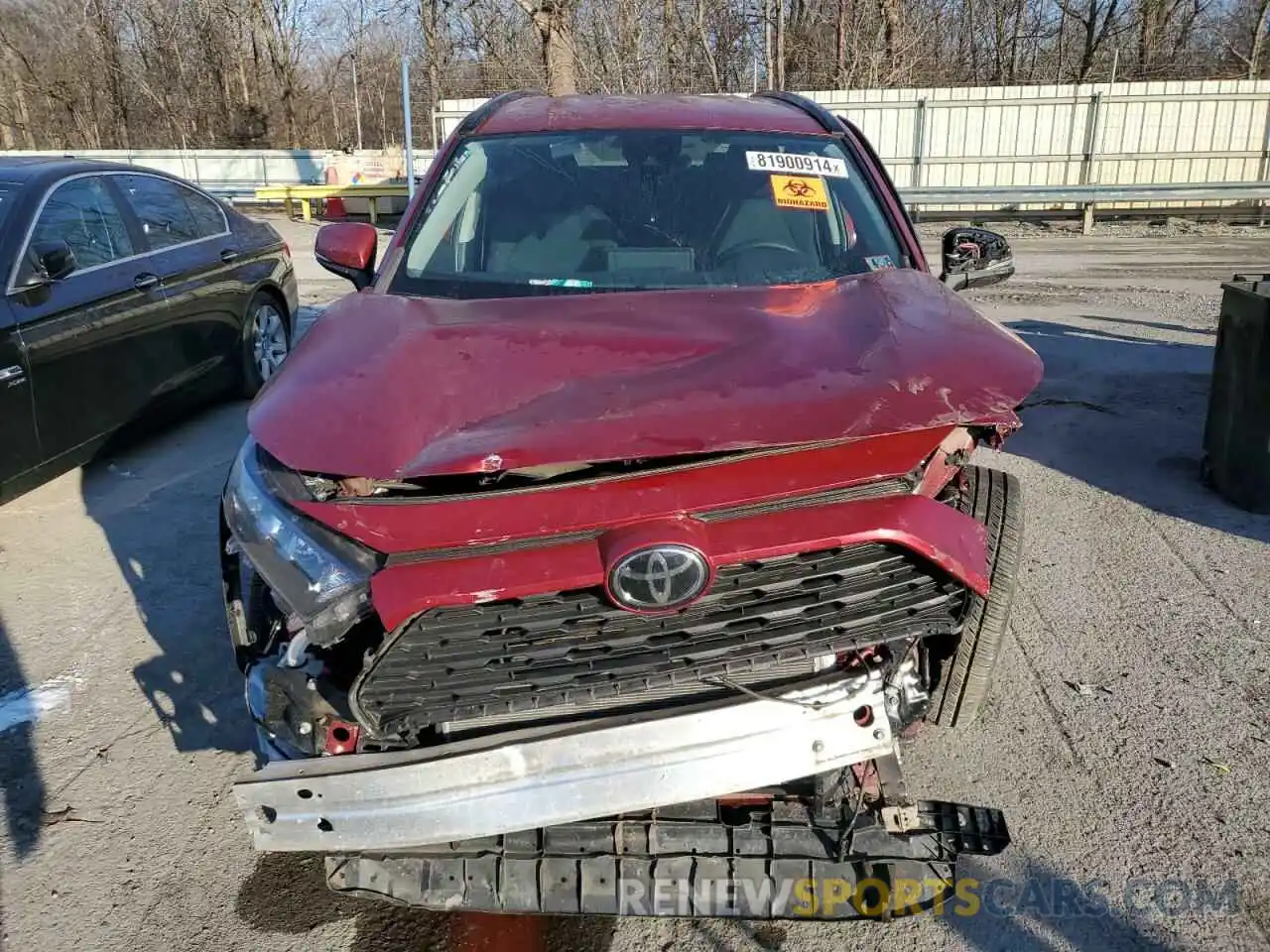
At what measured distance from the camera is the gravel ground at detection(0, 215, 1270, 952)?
2.42 m

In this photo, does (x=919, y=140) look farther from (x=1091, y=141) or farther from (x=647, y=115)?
(x=647, y=115)

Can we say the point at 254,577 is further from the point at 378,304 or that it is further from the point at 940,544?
the point at 940,544

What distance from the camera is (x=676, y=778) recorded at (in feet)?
6.47

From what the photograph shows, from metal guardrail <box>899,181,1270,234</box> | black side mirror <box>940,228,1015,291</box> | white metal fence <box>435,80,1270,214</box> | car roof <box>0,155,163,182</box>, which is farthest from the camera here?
white metal fence <box>435,80,1270,214</box>

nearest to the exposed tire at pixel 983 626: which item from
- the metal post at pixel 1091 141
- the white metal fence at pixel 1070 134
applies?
the white metal fence at pixel 1070 134

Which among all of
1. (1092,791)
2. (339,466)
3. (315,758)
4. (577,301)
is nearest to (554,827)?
(315,758)

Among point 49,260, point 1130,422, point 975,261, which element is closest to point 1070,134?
point 1130,422

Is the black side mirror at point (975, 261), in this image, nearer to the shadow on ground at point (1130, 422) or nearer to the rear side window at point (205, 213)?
the shadow on ground at point (1130, 422)

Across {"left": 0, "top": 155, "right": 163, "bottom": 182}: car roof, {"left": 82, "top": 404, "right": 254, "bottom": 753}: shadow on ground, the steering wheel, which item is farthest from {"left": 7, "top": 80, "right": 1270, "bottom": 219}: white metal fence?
the steering wheel

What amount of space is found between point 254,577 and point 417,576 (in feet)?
2.17

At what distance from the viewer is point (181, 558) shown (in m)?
4.42

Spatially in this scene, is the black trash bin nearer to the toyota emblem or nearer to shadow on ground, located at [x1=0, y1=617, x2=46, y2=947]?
the toyota emblem

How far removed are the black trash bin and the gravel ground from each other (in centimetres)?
16

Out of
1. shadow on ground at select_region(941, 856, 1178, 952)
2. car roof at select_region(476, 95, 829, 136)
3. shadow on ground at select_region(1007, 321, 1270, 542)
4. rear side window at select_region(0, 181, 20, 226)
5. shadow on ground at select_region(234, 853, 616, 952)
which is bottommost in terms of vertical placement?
shadow on ground at select_region(234, 853, 616, 952)
